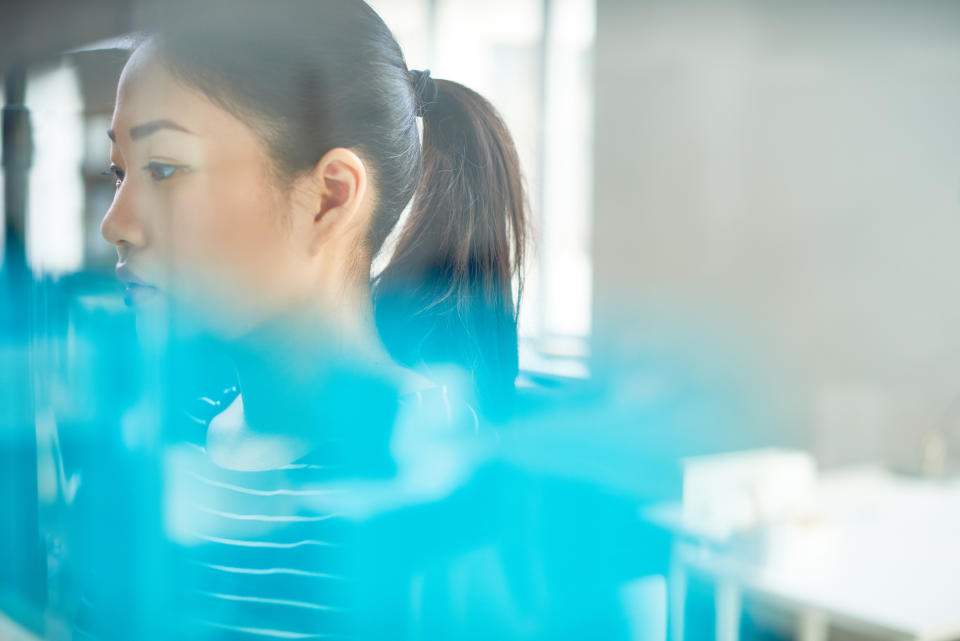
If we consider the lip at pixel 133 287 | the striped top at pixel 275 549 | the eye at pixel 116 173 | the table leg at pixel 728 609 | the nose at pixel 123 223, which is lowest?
the table leg at pixel 728 609

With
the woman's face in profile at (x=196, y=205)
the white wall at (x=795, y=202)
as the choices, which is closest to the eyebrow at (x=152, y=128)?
the woman's face in profile at (x=196, y=205)

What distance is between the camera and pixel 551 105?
0.48 metres

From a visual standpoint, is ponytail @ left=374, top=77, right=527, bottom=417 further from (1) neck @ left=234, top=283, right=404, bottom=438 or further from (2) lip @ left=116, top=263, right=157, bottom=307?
(2) lip @ left=116, top=263, right=157, bottom=307

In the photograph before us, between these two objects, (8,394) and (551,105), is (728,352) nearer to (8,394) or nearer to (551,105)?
(551,105)

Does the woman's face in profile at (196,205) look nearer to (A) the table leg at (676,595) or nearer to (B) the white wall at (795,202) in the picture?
(B) the white wall at (795,202)

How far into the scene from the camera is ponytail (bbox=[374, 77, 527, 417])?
18.4 inches

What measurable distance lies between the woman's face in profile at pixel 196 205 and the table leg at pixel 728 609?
38 centimetres

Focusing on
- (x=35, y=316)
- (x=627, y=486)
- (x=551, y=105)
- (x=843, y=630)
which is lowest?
(x=843, y=630)

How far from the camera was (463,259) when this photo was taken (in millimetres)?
478

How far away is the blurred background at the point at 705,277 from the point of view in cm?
49

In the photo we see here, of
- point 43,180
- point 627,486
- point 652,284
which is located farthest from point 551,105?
point 43,180

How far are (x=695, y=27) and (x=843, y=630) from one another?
0.48 m

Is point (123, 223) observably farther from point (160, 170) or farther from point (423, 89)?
point (423, 89)

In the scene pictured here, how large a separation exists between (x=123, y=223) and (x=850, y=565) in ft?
1.99
